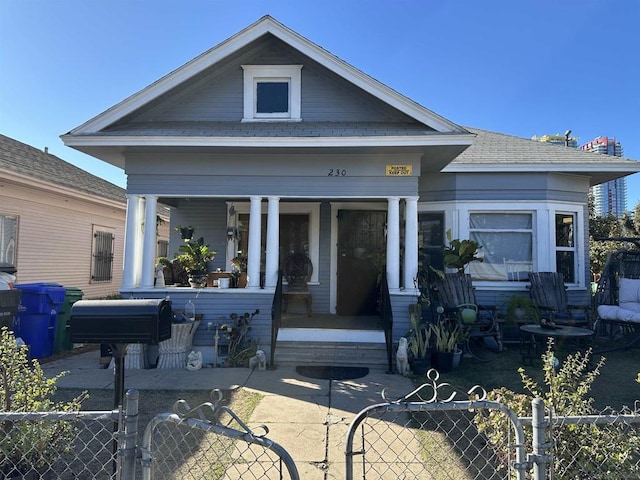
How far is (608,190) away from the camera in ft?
100

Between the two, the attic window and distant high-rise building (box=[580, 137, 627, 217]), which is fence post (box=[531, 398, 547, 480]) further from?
distant high-rise building (box=[580, 137, 627, 217])

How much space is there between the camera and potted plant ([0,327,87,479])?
2.56 m

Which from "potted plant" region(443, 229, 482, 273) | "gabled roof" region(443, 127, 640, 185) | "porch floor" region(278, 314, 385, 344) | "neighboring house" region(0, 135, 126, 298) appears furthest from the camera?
"neighboring house" region(0, 135, 126, 298)

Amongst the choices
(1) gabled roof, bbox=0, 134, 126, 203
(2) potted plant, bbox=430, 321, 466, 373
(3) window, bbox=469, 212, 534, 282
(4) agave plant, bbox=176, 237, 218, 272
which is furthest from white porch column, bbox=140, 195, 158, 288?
(3) window, bbox=469, 212, 534, 282

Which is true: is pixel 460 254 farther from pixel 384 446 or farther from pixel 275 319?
pixel 384 446

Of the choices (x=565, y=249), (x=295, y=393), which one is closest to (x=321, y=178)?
(x=295, y=393)

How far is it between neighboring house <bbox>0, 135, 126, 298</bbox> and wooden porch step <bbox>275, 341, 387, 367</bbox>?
6695 millimetres

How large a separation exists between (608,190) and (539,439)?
35610 mm

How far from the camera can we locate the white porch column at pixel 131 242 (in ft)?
21.7

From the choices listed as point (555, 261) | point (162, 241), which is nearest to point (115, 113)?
point (555, 261)

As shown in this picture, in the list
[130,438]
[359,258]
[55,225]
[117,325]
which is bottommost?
[130,438]

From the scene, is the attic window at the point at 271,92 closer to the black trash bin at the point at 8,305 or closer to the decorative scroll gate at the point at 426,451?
the black trash bin at the point at 8,305

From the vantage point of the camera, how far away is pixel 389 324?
19.6ft

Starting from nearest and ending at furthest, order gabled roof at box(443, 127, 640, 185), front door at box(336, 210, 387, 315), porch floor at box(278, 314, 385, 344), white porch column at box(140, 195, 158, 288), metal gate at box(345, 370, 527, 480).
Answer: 1. metal gate at box(345, 370, 527, 480)
2. porch floor at box(278, 314, 385, 344)
3. white porch column at box(140, 195, 158, 288)
4. gabled roof at box(443, 127, 640, 185)
5. front door at box(336, 210, 387, 315)
